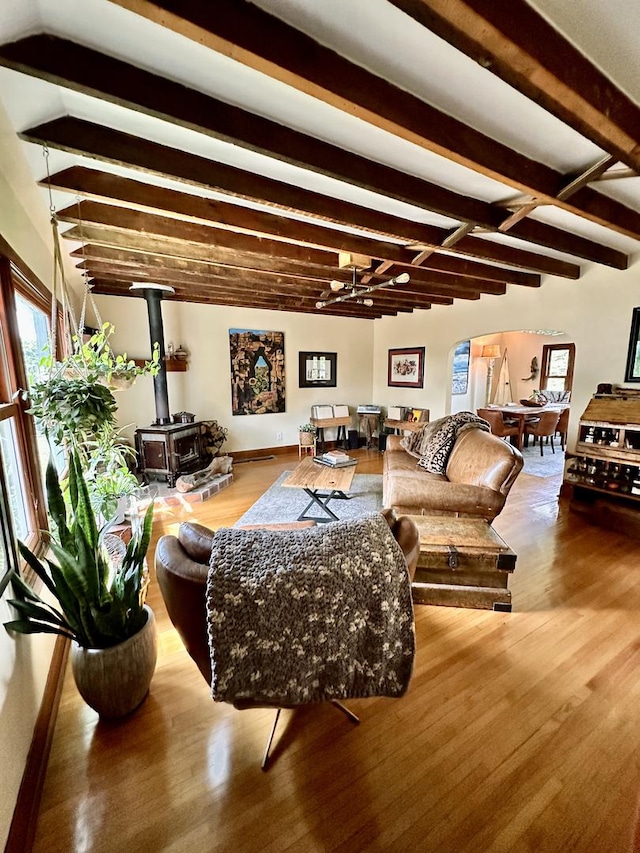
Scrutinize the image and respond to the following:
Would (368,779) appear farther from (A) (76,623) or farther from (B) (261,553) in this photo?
(A) (76,623)

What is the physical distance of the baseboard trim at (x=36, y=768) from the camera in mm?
1049

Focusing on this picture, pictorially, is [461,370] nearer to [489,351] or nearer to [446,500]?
[489,351]

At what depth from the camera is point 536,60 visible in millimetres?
1054

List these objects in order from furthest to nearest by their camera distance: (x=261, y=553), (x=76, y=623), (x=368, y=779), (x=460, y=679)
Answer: (x=460, y=679) → (x=76, y=623) → (x=368, y=779) → (x=261, y=553)

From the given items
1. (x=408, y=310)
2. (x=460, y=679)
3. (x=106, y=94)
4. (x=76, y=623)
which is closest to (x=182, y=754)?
(x=76, y=623)

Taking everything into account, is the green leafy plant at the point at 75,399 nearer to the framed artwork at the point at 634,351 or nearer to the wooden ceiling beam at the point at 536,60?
the wooden ceiling beam at the point at 536,60

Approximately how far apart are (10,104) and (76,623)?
2.06 metres

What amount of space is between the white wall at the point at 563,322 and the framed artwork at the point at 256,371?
2502 millimetres

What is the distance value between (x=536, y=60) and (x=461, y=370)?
19.9ft

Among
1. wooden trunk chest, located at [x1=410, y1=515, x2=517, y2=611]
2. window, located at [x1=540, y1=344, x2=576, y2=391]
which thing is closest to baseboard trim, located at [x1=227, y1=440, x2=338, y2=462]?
wooden trunk chest, located at [x1=410, y1=515, x2=517, y2=611]

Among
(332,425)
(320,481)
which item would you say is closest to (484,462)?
(320,481)

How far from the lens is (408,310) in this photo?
5953 mm

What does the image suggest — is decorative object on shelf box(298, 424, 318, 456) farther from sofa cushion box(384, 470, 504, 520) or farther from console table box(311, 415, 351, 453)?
sofa cushion box(384, 470, 504, 520)

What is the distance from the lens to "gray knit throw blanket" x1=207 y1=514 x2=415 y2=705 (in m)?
1.08
